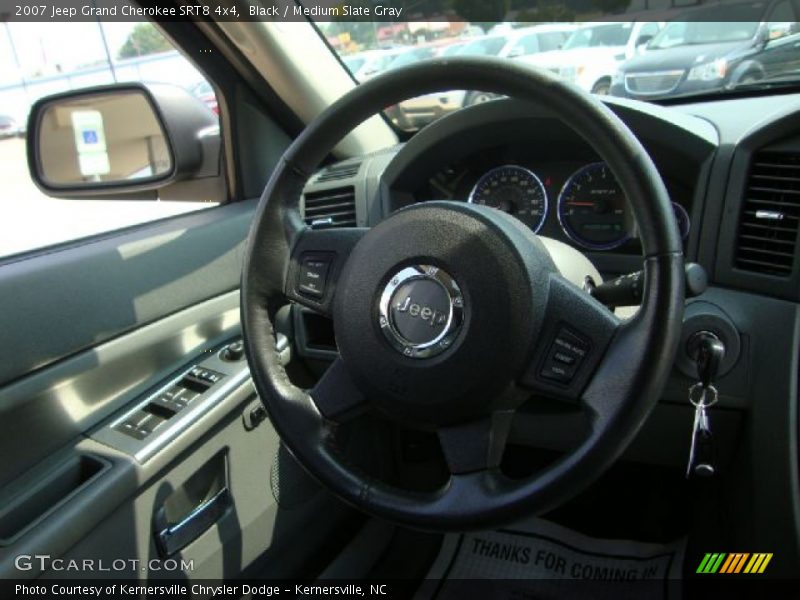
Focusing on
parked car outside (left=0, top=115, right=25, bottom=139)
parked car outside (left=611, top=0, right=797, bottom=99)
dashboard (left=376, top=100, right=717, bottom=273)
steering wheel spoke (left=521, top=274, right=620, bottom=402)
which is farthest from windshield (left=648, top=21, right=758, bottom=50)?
parked car outside (left=0, top=115, right=25, bottom=139)

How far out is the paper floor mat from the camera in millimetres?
2045

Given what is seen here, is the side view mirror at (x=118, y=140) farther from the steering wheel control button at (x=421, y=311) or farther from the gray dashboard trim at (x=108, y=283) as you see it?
the steering wheel control button at (x=421, y=311)

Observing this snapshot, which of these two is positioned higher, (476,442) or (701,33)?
(701,33)

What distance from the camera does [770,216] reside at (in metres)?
1.46

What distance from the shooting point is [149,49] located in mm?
2127

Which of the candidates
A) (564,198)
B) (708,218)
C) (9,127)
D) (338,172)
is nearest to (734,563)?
(708,218)

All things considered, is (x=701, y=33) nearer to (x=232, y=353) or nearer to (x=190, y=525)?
(x=232, y=353)

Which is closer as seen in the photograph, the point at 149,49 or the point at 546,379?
the point at 546,379

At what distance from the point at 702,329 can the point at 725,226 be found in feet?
0.76

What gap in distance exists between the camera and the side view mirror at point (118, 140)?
209 cm

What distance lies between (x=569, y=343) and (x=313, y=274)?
496 mm

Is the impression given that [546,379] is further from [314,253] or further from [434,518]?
[314,253]

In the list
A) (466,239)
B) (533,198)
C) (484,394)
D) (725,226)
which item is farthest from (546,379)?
(533,198)

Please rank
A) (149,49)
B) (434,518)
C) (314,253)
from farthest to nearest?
(149,49)
(314,253)
(434,518)
